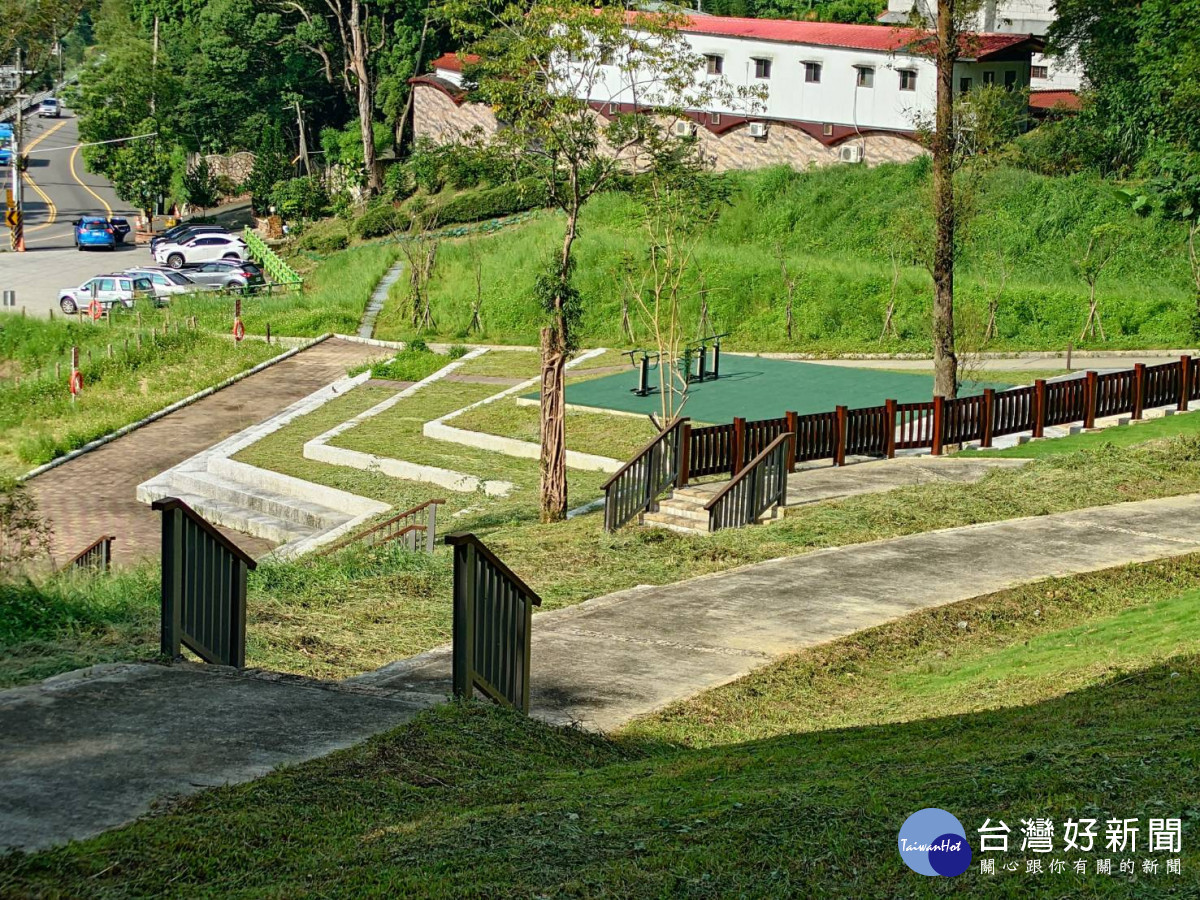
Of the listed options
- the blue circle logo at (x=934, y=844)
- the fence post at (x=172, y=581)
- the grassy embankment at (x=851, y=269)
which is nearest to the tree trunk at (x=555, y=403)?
the fence post at (x=172, y=581)

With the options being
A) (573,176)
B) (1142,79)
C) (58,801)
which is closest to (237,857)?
(58,801)

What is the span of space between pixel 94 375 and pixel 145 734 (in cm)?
2940

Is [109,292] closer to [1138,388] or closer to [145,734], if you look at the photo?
[1138,388]

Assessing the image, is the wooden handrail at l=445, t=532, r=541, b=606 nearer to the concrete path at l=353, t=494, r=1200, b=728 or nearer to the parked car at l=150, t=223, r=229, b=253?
the concrete path at l=353, t=494, r=1200, b=728

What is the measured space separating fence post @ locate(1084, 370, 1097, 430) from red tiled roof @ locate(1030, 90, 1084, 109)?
35624 mm

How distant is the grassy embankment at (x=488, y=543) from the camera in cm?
1123

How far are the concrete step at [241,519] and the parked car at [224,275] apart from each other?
2315 cm

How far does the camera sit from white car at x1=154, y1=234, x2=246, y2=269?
5434 centimetres

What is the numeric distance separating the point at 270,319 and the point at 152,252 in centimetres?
1723

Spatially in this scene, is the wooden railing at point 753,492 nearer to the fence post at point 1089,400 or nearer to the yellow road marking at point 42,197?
the fence post at point 1089,400

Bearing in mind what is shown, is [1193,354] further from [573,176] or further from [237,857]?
[237,857]

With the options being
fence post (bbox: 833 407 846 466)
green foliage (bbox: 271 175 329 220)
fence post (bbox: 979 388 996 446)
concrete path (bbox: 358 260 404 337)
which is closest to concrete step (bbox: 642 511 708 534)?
fence post (bbox: 833 407 846 466)

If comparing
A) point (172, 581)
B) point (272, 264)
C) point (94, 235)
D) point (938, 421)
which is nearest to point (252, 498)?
point (938, 421)

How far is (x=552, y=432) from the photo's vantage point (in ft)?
64.0
